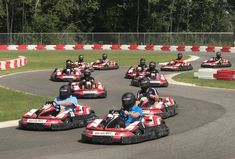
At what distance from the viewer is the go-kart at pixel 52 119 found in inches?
520

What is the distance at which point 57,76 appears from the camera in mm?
27672

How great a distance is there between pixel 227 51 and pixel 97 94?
109ft

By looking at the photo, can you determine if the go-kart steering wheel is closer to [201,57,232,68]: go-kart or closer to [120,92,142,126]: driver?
[120,92,142,126]: driver

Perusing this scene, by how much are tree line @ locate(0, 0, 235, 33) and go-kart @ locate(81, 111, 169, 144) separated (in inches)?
2348

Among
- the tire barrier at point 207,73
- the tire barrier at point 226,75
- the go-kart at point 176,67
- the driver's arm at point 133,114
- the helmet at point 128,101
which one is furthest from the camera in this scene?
the go-kart at point 176,67

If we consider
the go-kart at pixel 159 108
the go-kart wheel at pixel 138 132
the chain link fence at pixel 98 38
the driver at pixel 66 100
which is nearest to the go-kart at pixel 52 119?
the driver at pixel 66 100

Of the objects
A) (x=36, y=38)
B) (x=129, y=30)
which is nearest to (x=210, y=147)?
(x=36, y=38)

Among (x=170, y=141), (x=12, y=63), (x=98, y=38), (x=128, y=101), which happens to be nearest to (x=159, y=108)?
(x=128, y=101)

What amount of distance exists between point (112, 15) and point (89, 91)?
55.0m

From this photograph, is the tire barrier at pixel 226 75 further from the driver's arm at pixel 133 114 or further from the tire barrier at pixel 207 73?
the driver's arm at pixel 133 114

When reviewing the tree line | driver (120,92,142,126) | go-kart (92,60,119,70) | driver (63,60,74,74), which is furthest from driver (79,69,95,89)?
the tree line

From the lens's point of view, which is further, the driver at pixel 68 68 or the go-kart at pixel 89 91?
the driver at pixel 68 68

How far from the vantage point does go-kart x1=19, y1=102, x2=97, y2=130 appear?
1321 cm

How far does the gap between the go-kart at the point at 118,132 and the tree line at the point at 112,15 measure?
5964 centimetres
